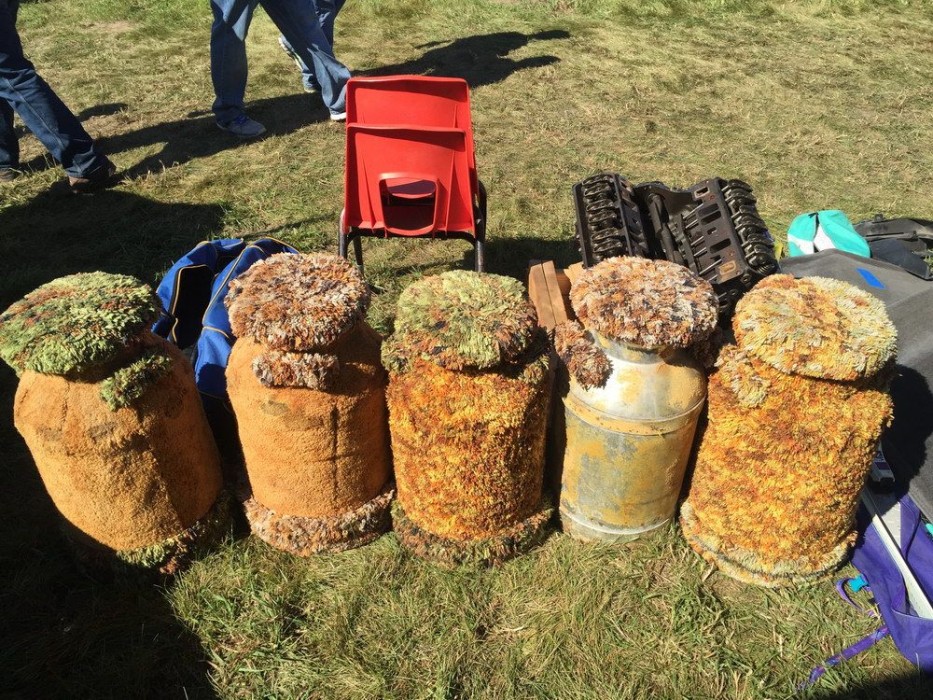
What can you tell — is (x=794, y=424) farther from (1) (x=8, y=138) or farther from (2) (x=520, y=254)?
(1) (x=8, y=138)

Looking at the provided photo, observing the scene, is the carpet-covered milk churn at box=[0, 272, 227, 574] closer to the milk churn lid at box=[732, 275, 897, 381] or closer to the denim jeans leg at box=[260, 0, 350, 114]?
the milk churn lid at box=[732, 275, 897, 381]

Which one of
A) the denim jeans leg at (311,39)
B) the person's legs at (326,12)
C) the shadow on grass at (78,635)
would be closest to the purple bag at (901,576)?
the shadow on grass at (78,635)

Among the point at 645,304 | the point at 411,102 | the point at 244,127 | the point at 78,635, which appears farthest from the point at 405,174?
the point at 244,127

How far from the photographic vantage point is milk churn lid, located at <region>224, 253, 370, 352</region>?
209 cm

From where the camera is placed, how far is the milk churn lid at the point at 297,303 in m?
2.09

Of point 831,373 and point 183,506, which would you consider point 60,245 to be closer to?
point 183,506

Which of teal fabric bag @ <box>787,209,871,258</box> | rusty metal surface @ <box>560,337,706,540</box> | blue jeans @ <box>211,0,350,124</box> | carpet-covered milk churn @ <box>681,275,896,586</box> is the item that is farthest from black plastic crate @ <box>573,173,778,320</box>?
blue jeans @ <box>211,0,350,124</box>

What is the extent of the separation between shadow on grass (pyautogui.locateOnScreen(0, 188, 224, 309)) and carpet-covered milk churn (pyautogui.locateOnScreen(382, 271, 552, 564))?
3000mm

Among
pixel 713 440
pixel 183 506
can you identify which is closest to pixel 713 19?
pixel 713 440

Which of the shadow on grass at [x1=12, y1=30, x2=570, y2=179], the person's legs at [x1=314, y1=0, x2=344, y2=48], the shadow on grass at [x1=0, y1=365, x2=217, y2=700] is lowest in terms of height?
the shadow on grass at [x1=12, y1=30, x2=570, y2=179]

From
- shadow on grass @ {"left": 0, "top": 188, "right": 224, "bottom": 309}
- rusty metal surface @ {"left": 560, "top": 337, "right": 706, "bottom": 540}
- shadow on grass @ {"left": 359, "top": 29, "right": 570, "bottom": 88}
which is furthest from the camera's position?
shadow on grass @ {"left": 359, "top": 29, "right": 570, "bottom": 88}

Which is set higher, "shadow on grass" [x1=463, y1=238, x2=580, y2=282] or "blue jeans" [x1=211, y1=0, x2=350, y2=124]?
"blue jeans" [x1=211, y1=0, x2=350, y2=124]

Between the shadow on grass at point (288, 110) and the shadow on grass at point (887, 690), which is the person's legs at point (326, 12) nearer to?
the shadow on grass at point (288, 110)

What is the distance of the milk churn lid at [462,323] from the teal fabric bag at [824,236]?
2.87 m
